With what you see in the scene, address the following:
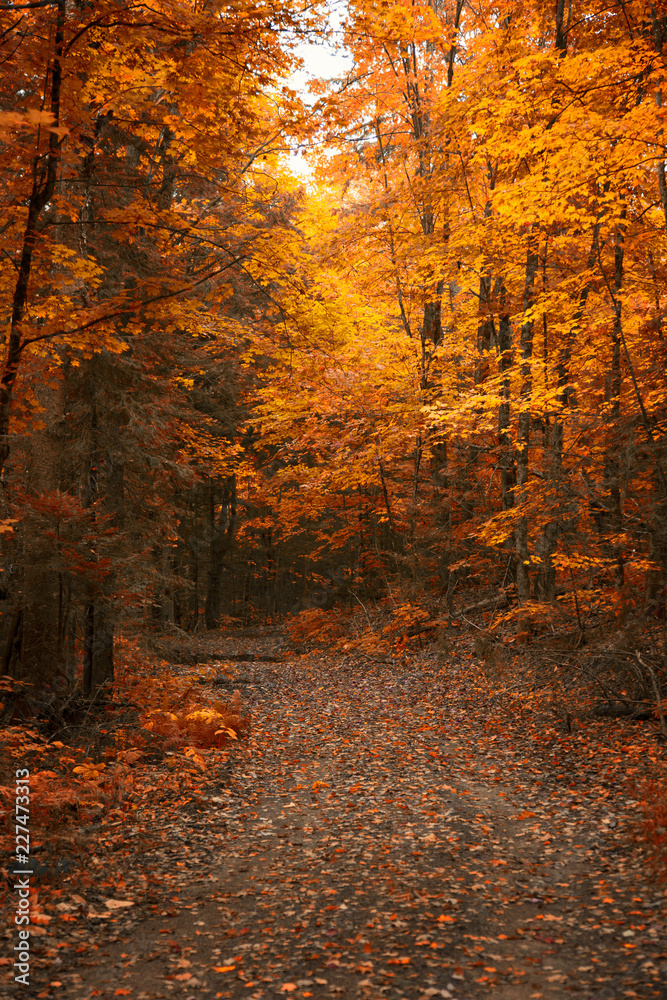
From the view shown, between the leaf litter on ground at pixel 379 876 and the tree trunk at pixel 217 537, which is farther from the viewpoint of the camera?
the tree trunk at pixel 217 537

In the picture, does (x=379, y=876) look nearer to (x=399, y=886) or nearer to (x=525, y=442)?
(x=399, y=886)

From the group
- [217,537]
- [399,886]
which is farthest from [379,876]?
[217,537]

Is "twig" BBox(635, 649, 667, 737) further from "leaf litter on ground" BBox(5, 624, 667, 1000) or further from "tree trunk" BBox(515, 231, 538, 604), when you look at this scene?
"tree trunk" BBox(515, 231, 538, 604)

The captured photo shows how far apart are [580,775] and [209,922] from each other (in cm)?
437

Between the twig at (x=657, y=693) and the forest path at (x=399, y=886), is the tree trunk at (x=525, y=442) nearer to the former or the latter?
the forest path at (x=399, y=886)

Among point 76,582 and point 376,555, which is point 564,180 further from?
point 376,555

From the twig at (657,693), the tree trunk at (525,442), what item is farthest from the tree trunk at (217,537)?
the twig at (657,693)

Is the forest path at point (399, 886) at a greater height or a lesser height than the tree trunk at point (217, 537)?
lesser

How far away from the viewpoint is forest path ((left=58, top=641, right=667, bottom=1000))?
12.8 feet

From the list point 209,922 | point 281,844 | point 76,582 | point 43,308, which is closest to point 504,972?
point 209,922

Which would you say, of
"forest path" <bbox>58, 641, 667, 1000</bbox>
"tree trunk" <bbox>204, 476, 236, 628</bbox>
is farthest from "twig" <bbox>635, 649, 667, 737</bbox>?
"tree trunk" <bbox>204, 476, 236, 628</bbox>

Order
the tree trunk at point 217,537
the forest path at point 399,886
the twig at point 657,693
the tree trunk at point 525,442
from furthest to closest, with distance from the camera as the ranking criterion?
1. the tree trunk at point 217,537
2. the tree trunk at point 525,442
3. the twig at point 657,693
4. the forest path at point 399,886

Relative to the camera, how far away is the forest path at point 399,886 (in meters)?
3.92

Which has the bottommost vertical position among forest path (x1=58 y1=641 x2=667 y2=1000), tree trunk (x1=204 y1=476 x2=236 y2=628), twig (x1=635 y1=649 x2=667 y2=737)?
forest path (x1=58 y1=641 x2=667 y2=1000)
